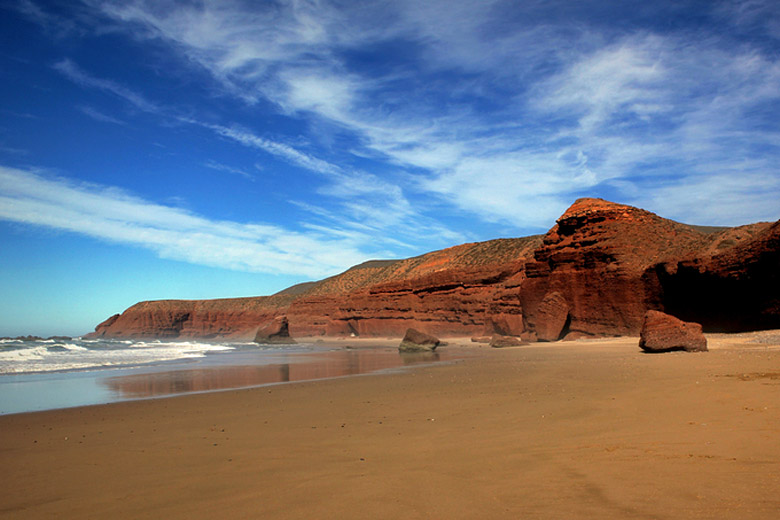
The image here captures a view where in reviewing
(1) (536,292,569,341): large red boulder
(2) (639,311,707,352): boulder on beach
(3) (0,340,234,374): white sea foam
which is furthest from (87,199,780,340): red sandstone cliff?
(3) (0,340,234,374): white sea foam

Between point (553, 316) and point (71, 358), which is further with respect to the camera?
point (553, 316)

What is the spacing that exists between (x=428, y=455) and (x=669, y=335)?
35.7 feet

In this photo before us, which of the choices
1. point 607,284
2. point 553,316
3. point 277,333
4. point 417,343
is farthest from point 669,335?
point 277,333

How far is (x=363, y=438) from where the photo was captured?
5273 millimetres

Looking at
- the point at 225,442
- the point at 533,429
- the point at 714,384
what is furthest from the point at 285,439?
the point at 714,384

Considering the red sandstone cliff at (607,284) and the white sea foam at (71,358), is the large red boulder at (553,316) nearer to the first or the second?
the red sandstone cliff at (607,284)

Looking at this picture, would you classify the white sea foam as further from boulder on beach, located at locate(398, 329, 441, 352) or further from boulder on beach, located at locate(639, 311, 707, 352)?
boulder on beach, located at locate(639, 311, 707, 352)

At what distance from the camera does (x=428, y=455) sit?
14.4 feet

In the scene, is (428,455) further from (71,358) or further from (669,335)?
(71,358)

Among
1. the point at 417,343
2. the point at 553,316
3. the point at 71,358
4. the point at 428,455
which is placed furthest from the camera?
the point at 553,316

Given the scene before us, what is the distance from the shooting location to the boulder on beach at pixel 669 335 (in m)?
12.3

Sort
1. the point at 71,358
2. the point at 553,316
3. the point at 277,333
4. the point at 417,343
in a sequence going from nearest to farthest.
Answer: the point at 71,358, the point at 417,343, the point at 553,316, the point at 277,333

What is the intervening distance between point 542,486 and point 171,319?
11709cm

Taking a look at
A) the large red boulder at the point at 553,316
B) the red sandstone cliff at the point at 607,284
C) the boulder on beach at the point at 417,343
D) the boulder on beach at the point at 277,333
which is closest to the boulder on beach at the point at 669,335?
the red sandstone cliff at the point at 607,284
